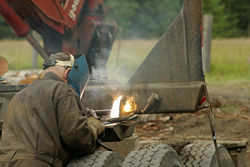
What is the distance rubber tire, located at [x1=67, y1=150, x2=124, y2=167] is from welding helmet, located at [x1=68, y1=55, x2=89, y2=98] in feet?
2.06

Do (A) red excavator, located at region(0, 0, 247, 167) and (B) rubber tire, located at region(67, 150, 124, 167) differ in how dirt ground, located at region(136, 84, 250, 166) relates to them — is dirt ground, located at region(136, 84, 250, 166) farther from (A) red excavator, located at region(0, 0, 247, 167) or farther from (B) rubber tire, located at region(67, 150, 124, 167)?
(B) rubber tire, located at region(67, 150, 124, 167)

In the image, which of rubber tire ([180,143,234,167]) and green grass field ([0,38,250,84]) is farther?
green grass field ([0,38,250,84])

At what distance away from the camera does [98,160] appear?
12.6 feet

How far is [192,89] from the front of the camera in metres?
4.75

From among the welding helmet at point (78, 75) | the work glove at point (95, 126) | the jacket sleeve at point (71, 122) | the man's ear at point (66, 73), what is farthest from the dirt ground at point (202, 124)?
the jacket sleeve at point (71, 122)

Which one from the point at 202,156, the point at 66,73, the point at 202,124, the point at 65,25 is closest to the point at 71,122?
the point at 66,73

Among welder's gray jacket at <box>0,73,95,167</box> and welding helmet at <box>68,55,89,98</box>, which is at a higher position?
welding helmet at <box>68,55,89,98</box>

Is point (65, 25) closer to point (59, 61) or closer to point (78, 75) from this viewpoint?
point (78, 75)

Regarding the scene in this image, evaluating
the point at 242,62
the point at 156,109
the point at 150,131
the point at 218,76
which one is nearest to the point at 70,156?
the point at 156,109

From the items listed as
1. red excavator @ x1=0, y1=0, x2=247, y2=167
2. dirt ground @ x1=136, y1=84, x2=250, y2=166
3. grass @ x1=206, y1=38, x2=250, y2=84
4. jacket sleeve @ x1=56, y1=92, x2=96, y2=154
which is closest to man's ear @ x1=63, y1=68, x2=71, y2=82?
jacket sleeve @ x1=56, y1=92, x2=96, y2=154

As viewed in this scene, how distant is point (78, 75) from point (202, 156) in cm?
162

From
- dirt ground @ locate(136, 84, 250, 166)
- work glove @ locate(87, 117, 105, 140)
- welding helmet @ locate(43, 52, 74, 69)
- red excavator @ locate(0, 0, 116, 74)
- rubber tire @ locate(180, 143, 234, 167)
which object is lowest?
dirt ground @ locate(136, 84, 250, 166)

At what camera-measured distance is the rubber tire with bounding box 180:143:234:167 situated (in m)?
4.70

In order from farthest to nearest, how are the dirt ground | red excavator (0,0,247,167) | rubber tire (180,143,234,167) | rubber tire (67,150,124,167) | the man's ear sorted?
1. the dirt ground
2. rubber tire (180,143,234,167)
3. red excavator (0,0,247,167)
4. the man's ear
5. rubber tire (67,150,124,167)
